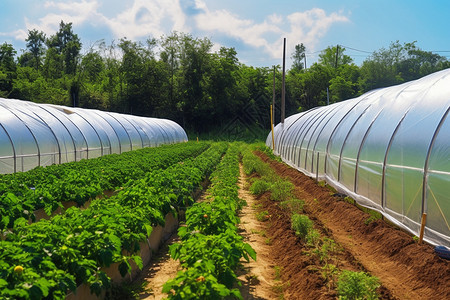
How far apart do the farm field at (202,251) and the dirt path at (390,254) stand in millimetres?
19

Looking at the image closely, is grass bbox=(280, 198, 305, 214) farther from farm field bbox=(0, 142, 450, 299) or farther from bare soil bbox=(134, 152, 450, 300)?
bare soil bbox=(134, 152, 450, 300)

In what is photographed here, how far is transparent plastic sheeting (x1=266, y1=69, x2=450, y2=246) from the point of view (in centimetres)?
572

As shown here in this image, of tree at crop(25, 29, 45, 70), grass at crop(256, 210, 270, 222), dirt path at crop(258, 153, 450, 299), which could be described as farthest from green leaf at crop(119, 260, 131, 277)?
tree at crop(25, 29, 45, 70)

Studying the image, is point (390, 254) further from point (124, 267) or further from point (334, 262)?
point (124, 267)

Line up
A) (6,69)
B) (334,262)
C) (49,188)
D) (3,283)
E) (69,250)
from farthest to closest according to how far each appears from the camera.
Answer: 1. (6,69)
2. (49,188)
3. (334,262)
4. (69,250)
5. (3,283)

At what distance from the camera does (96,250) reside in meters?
4.30

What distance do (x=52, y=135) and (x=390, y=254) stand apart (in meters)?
12.7

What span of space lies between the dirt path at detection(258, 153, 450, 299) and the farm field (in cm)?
2

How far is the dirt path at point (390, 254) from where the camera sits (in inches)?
186

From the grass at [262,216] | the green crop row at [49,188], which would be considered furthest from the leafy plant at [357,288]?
the green crop row at [49,188]

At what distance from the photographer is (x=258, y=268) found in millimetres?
5832

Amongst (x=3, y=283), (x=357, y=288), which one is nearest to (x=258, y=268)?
(x=357, y=288)

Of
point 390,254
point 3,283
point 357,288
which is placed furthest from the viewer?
point 390,254

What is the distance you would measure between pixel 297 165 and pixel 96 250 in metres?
13.4
